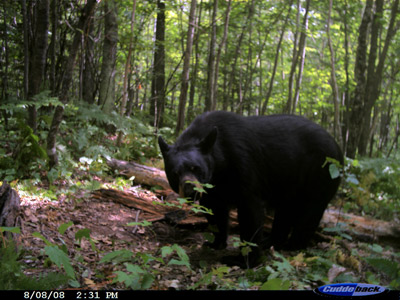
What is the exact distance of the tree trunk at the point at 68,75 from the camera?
532 centimetres

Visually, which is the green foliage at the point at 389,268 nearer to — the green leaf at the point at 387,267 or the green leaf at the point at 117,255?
the green leaf at the point at 387,267

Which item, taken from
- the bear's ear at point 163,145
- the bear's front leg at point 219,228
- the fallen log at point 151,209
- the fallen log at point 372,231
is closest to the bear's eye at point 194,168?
the bear's ear at point 163,145

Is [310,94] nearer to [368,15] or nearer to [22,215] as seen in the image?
[368,15]

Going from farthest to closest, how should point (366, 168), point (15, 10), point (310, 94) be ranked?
point (310, 94), point (366, 168), point (15, 10)

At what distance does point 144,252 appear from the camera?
417 cm

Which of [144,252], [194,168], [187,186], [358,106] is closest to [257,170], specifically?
[194,168]

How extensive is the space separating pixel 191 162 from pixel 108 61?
257 inches

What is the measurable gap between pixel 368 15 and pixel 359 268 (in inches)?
372

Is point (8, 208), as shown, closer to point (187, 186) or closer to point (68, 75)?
point (187, 186)

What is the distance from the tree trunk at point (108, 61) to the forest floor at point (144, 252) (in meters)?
4.58

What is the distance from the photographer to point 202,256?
182 inches

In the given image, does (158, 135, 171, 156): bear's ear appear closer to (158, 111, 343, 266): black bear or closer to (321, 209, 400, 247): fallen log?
(158, 111, 343, 266): black bear

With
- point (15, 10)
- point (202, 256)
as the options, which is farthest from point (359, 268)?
point (15, 10)

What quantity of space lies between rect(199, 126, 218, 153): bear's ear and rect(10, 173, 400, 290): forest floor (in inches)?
54.0
